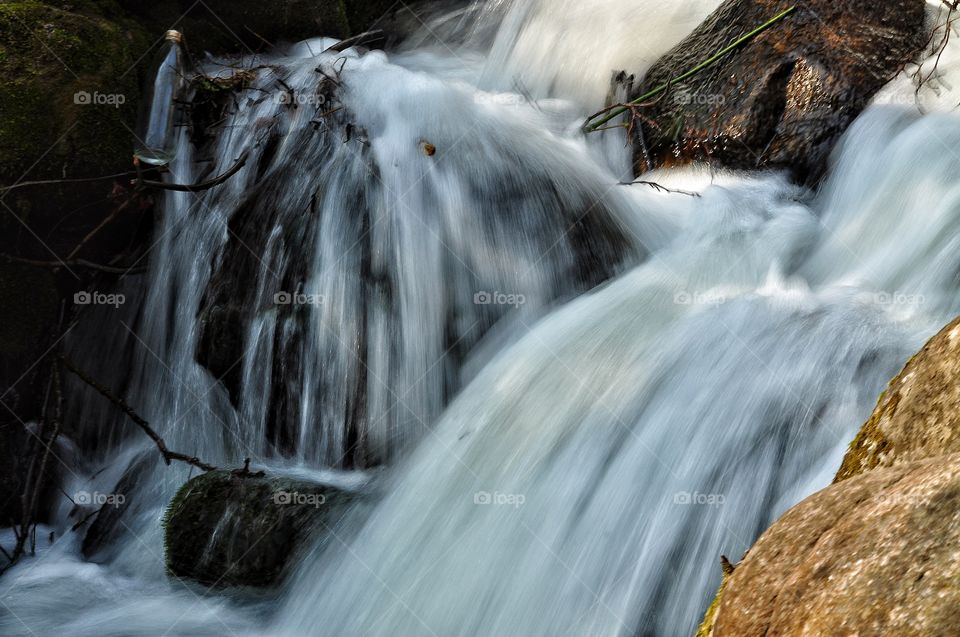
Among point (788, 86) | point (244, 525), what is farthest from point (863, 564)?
point (788, 86)

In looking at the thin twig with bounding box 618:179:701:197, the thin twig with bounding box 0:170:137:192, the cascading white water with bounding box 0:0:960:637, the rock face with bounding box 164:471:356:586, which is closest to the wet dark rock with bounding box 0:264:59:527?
the cascading white water with bounding box 0:0:960:637

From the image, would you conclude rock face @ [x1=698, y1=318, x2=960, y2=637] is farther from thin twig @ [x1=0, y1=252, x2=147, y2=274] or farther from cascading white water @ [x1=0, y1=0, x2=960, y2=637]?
thin twig @ [x1=0, y1=252, x2=147, y2=274]

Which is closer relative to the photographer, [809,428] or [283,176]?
[809,428]

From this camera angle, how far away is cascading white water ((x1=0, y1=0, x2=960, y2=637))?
11.1 feet

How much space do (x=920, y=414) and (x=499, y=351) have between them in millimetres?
2405

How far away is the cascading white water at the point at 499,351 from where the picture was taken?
11.1 ft

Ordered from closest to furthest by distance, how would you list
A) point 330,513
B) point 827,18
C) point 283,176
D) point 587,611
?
point 587,611 → point 330,513 → point 283,176 → point 827,18

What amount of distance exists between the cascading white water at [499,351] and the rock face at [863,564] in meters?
1.09

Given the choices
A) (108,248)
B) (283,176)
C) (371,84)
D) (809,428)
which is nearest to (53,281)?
(108,248)

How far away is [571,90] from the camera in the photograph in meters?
6.47

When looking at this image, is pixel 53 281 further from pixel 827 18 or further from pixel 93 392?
pixel 827 18

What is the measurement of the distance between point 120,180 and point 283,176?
1020 millimetres

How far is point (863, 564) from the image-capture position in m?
1.70

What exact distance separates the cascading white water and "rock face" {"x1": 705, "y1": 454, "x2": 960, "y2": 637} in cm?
109
